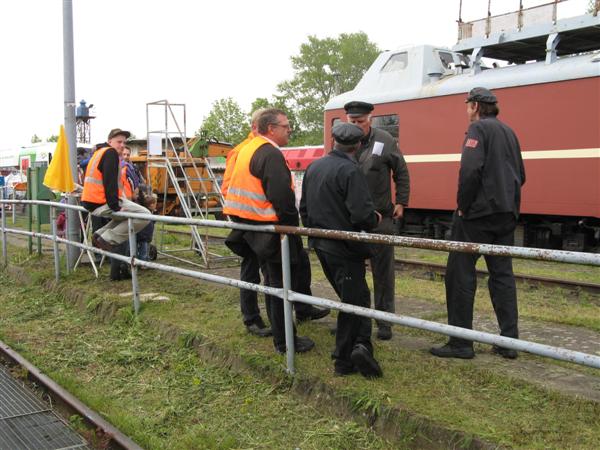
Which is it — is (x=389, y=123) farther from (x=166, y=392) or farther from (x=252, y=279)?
(x=166, y=392)

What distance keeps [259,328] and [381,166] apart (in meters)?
1.66

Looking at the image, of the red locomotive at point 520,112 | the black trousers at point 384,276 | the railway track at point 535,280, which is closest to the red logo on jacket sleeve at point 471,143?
the black trousers at point 384,276

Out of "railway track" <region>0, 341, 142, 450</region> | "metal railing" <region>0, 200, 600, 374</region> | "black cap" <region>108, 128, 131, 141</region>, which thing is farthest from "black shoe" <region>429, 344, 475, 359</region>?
"black cap" <region>108, 128, 131, 141</region>

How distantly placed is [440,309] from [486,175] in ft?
6.61

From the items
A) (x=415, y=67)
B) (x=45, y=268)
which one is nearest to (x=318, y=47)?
(x=415, y=67)

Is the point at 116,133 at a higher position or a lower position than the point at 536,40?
lower

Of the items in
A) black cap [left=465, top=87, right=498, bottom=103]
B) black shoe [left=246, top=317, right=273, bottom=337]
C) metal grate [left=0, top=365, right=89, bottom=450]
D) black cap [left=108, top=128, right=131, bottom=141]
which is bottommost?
metal grate [left=0, top=365, right=89, bottom=450]

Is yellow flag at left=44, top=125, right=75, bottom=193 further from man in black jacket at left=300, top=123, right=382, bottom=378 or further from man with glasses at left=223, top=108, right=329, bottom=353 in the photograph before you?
man in black jacket at left=300, top=123, right=382, bottom=378

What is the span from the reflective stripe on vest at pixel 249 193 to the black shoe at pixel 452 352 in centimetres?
148

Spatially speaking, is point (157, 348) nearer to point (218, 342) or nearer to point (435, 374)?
point (218, 342)

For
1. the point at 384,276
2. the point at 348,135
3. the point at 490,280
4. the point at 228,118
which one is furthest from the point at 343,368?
the point at 228,118

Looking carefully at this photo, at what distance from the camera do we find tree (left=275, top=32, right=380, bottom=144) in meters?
72.5

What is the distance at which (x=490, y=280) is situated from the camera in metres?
4.59

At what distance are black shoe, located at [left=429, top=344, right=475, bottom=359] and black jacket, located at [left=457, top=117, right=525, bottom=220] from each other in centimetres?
93
